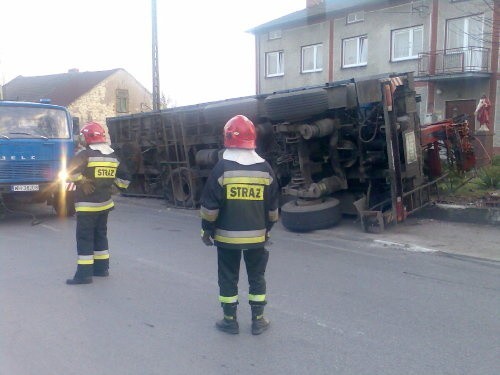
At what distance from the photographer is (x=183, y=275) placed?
22.0 feet

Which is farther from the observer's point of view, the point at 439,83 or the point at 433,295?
the point at 439,83

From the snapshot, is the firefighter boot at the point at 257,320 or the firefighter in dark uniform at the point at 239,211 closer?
the firefighter in dark uniform at the point at 239,211

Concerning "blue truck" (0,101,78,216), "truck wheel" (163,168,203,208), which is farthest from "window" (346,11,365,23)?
"blue truck" (0,101,78,216)

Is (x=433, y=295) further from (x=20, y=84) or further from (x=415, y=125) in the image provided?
(x=20, y=84)

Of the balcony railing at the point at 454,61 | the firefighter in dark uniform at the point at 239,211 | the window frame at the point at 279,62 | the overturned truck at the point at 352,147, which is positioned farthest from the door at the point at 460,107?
the firefighter in dark uniform at the point at 239,211

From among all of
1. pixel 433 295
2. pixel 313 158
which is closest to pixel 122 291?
pixel 433 295

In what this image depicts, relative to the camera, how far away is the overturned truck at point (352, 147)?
354 inches

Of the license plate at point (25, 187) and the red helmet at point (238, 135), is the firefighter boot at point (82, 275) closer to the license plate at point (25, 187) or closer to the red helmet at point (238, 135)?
the red helmet at point (238, 135)

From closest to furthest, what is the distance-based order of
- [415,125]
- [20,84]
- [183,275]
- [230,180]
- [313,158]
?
[230,180], [183,275], [415,125], [313,158], [20,84]

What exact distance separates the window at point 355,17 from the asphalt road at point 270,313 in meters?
20.2

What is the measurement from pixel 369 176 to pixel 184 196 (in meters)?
5.27

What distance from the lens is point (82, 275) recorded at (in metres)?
6.29

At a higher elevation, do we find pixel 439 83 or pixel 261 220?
pixel 439 83

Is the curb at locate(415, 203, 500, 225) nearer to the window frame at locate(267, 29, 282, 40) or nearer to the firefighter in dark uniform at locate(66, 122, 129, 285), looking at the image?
the firefighter in dark uniform at locate(66, 122, 129, 285)
